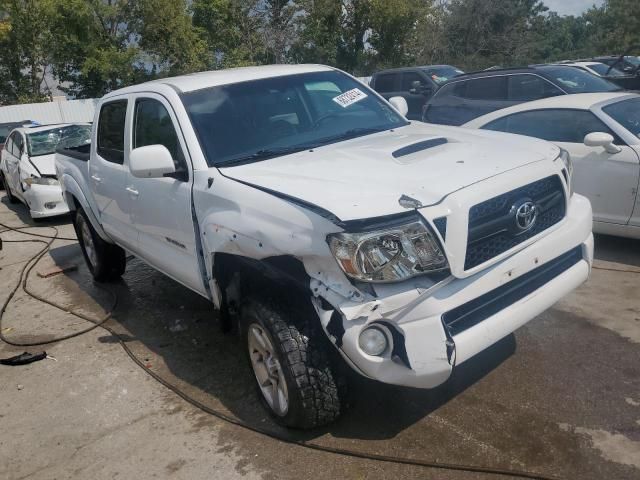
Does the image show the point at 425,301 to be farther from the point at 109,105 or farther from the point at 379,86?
the point at 379,86

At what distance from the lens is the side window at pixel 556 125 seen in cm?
584

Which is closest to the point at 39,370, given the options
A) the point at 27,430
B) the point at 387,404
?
the point at 27,430

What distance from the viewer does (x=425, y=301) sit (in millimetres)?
2789

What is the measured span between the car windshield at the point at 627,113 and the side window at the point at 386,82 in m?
10.2

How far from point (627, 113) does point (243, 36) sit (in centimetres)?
2886

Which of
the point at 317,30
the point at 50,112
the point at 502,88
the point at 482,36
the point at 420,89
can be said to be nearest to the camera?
the point at 502,88

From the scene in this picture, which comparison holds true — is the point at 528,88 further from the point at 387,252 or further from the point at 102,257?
the point at 387,252

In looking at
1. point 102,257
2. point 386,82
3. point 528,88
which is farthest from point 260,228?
point 386,82

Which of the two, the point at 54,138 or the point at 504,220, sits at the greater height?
the point at 504,220

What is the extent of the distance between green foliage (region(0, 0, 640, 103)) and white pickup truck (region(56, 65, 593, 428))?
20.0 metres

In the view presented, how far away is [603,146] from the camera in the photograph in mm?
5516

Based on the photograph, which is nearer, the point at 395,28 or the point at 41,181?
the point at 41,181

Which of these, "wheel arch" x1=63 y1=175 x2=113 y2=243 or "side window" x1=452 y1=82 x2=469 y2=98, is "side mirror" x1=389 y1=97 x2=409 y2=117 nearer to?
"wheel arch" x1=63 y1=175 x2=113 y2=243

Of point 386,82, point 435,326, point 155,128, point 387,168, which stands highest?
point 155,128
